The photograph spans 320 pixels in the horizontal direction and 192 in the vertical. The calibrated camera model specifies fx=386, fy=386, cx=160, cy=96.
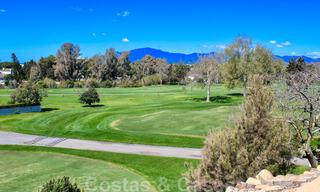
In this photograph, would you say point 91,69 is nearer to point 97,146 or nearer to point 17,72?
point 17,72

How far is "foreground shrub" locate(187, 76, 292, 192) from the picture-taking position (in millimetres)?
14148

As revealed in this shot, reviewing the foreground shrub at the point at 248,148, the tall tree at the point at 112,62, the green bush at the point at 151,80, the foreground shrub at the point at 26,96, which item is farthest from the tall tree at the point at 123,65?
the foreground shrub at the point at 248,148

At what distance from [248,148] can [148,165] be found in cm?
1083

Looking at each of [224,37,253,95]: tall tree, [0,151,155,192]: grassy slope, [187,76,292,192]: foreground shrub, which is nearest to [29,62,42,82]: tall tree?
[224,37,253,95]: tall tree

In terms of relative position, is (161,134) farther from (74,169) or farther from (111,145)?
(74,169)

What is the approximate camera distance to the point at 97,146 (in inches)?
1253

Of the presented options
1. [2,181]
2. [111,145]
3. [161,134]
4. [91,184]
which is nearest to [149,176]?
[91,184]

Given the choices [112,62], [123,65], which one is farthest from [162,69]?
[112,62]

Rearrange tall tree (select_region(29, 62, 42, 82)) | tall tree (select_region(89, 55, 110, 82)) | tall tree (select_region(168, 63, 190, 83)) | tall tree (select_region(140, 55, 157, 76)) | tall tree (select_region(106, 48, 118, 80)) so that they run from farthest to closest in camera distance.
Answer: tall tree (select_region(140, 55, 157, 76))
tall tree (select_region(106, 48, 118, 80))
tall tree (select_region(89, 55, 110, 82))
tall tree (select_region(168, 63, 190, 83))
tall tree (select_region(29, 62, 42, 82))

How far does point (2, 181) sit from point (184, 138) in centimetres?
1735

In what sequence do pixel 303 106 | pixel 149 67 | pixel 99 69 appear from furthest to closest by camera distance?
pixel 149 67
pixel 99 69
pixel 303 106

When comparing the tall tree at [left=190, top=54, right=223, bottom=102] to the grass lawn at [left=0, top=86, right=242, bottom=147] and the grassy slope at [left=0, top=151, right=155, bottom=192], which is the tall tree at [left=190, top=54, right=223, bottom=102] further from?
the grassy slope at [left=0, top=151, right=155, bottom=192]

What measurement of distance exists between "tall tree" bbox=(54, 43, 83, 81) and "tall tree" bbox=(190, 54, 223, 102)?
90803 millimetres

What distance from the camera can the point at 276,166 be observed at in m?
15.2
